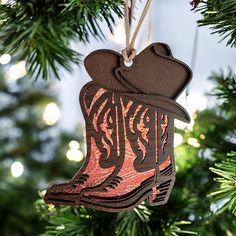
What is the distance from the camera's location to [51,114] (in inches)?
50.5

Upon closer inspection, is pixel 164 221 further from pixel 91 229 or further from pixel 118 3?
pixel 118 3

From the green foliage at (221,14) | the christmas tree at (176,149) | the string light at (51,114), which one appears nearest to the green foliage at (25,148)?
the string light at (51,114)

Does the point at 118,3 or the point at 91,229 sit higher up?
the point at 118,3

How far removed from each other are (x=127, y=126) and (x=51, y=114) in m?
0.82

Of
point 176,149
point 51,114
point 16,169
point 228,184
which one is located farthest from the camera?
point 51,114

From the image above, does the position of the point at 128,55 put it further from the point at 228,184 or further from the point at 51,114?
the point at 51,114

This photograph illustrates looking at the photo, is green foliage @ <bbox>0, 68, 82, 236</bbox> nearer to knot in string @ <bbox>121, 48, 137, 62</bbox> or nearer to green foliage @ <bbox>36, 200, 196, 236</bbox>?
green foliage @ <bbox>36, 200, 196, 236</bbox>

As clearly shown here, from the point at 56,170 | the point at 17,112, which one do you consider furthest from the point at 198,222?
the point at 17,112

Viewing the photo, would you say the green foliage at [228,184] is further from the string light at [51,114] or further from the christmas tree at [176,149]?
the string light at [51,114]

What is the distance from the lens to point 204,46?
5.07 ft

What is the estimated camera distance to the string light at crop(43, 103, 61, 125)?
4.18 ft

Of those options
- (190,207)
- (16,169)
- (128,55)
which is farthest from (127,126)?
(16,169)

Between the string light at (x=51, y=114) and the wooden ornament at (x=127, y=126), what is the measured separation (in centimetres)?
79

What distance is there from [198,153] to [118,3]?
25 centimetres
